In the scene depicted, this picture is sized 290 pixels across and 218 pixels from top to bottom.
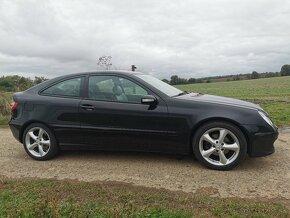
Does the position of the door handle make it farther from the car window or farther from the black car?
the car window

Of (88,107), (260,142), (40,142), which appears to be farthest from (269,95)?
(40,142)

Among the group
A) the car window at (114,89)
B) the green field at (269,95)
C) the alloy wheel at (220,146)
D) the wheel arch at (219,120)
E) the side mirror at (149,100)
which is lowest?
the green field at (269,95)

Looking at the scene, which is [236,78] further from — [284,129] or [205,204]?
[205,204]

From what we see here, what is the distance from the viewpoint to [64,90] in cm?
549

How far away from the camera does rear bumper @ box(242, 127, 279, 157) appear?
4.59 metres

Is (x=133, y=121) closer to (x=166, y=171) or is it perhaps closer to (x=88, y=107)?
(x=88, y=107)

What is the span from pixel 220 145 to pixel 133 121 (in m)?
1.28

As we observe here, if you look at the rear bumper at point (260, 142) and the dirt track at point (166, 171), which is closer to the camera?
the dirt track at point (166, 171)

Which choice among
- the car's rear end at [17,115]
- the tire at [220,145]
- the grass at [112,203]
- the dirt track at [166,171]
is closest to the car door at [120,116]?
the dirt track at [166,171]

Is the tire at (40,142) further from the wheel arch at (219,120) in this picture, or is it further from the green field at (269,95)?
the green field at (269,95)

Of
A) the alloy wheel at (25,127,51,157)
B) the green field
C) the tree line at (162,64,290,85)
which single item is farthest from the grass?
the tree line at (162,64,290,85)

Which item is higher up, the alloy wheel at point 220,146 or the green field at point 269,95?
the alloy wheel at point 220,146

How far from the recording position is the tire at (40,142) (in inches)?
214

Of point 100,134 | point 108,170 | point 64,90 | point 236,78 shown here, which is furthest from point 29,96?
point 236,78
